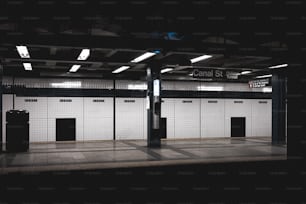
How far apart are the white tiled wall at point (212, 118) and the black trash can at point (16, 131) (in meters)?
8.98

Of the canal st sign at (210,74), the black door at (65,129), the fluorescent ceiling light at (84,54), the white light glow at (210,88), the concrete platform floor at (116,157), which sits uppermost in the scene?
the fluorescent ceiling light at (84,54)

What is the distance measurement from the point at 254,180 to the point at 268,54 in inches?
103

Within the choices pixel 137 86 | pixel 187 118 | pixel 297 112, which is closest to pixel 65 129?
pixel 137 86

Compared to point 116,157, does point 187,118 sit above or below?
above

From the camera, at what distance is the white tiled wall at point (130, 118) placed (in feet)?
49.0

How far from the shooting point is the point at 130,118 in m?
15.1

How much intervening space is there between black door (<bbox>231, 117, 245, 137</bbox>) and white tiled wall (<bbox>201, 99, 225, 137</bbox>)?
671 millimetres

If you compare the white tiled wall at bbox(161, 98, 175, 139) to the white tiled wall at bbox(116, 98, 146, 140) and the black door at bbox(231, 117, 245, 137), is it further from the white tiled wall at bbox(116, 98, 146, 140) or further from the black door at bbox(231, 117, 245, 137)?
the black door at bbox(231, 117, 245, 137)

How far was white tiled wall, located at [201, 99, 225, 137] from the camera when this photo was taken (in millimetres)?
15984

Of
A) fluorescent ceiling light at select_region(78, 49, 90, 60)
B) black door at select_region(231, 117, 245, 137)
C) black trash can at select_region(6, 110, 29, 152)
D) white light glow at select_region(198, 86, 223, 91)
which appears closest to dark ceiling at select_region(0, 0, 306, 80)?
fluorescent ceiling light at select_region(78, 49, 90, 60)

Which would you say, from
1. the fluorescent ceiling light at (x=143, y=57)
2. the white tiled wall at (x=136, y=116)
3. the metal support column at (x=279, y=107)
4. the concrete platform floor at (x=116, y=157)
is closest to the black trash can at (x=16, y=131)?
the concrete platform floor at (x=116, y=157)

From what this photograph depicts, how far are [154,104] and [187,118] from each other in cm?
463

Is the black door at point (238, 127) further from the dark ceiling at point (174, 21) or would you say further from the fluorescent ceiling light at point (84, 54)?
the dark ceiling at point (174, 21)

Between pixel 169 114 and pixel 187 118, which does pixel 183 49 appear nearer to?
pixel 169 114
